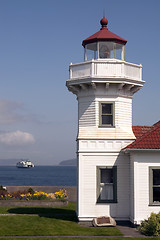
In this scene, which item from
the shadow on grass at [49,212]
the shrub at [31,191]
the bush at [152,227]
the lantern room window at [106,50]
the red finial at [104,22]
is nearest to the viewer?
the bush at [152,227]

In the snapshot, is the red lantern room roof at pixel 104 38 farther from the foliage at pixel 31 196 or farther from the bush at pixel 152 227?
the foliage at pixel 31 196

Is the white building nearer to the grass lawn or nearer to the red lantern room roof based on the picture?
the red lantern room roof

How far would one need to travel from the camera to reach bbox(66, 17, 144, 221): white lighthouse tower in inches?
795

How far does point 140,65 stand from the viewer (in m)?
21.3

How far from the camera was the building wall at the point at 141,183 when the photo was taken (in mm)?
19031

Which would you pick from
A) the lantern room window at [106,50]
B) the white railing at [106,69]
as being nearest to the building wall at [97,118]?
the white railing at [106,69]

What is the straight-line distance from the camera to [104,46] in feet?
70.5

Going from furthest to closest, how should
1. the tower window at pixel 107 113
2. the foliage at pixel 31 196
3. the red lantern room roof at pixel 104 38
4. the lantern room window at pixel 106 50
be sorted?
the foliage at pixel 31 196 < the lantern room window at pixel 106 50 < the red lantern room roof at pixel 104 38 < the tower window at pixel 107 113

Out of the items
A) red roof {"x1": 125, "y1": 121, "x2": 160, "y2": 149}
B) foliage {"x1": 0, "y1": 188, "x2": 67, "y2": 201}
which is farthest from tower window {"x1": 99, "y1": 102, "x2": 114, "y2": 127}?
foliage {"x1": 0, "y1": 188, "x2": 67, "y2": 201}

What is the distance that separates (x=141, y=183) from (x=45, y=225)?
512 cm

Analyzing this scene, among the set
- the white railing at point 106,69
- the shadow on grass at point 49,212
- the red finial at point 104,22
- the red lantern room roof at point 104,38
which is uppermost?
the red finial at point 104,22

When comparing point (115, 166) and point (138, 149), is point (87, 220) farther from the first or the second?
point (138, 149)

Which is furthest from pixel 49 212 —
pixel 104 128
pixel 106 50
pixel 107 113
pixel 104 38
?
pixel 104 38

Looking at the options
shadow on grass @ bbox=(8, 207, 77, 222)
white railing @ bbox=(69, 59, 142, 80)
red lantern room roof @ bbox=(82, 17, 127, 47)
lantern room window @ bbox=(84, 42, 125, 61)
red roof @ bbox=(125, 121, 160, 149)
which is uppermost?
red lantern room roof @ bbox=(82, 17, 127, 47)
